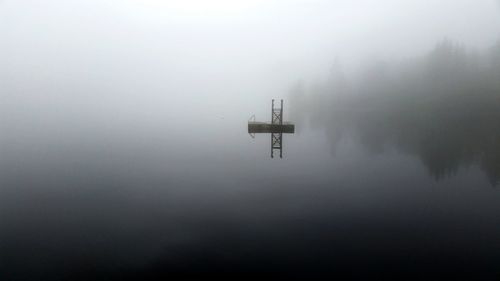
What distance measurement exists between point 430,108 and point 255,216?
383ft

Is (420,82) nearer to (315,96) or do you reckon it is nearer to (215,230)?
(315,96)

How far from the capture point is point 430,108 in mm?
111062

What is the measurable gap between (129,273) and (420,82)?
496 feet

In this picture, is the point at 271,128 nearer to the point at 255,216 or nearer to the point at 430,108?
→ the point at 255,216

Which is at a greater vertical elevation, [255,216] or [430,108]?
[430,108]

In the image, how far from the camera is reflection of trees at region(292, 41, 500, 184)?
1622 inches

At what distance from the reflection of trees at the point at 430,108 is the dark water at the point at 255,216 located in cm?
127

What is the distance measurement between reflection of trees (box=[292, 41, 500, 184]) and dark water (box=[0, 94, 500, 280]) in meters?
1.27

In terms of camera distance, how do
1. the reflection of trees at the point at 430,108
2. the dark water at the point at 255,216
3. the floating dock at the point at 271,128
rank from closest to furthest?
the dark water at the point at 255,216
the floating dock at the point at 271,128
the reflection of trees at the point at 430,108

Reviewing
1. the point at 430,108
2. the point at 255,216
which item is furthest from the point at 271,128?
the point at 430,108

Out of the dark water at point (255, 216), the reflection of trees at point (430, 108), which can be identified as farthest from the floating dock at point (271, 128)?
the reflection of trees at point (430, 108)

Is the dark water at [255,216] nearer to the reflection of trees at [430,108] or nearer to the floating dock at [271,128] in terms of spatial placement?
the reflection of trees at [430,108]

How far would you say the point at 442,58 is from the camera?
12162cm

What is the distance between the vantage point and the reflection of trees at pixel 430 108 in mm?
41188
